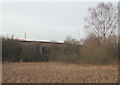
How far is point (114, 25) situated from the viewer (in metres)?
20.2

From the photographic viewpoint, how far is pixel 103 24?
2053 centimetres

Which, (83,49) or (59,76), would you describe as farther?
(83,49)

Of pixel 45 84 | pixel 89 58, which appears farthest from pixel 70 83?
pixel 89 58

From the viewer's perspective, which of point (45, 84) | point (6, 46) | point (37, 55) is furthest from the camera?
point (37, 55)

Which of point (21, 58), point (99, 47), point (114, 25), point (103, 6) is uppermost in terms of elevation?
point (103, 6)

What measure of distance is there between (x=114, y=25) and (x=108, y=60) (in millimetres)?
8099

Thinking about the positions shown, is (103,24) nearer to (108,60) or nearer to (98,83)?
(108,60)

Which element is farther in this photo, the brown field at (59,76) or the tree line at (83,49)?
the tree line at (83,49)

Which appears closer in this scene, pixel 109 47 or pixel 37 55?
pixel 109 47

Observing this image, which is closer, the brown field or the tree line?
the brown field

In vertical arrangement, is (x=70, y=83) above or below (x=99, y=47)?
below

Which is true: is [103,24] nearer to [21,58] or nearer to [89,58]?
[89,58]

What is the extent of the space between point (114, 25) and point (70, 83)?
16.2 m

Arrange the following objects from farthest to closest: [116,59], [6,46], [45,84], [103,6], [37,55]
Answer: [103,6]
[37,55]
[6,46]
[116,59]
[45,84]
